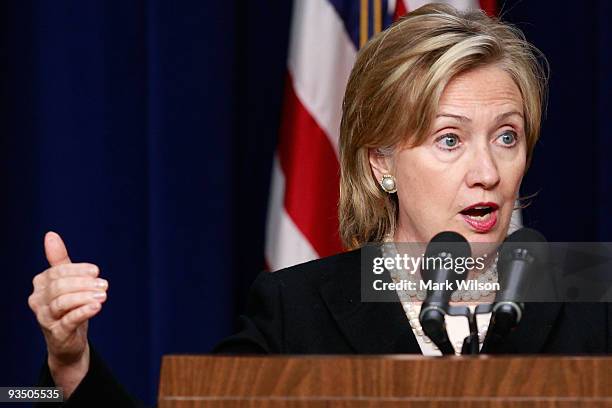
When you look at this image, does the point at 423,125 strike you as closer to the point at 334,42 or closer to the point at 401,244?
the point at 401,244

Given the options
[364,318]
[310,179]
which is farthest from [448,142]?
[310,179]

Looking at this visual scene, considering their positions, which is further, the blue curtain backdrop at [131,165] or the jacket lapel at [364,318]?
the blue curtain backdrop at [131,165]

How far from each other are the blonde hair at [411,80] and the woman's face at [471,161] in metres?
0.03

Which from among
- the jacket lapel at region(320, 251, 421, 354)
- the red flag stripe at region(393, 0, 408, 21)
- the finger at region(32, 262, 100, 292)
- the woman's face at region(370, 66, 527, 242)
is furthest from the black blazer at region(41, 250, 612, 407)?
the red flag stripe at region(393, 0, 408, 21)

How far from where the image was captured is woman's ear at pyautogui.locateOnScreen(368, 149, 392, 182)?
2.12 metres

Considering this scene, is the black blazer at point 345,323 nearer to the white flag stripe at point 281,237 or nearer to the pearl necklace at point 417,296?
the pearl necklace at point 417,296

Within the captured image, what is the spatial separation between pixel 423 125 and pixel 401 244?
0.27 metres

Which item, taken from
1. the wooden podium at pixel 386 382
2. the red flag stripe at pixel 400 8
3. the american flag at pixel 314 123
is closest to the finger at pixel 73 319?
the wooden podium at pixel 386 382

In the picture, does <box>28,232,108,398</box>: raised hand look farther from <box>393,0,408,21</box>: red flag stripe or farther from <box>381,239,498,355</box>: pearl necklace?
<box>393,0,408,21</box>: red flag stripe

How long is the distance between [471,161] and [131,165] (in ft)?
4.29

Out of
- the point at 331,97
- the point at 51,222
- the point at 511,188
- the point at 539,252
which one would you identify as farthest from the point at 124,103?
the point at 539,252

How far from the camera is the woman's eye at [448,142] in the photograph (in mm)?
1928

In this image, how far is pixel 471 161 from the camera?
1.89 meters

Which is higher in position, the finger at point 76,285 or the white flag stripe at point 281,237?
the finger at point 76,285
